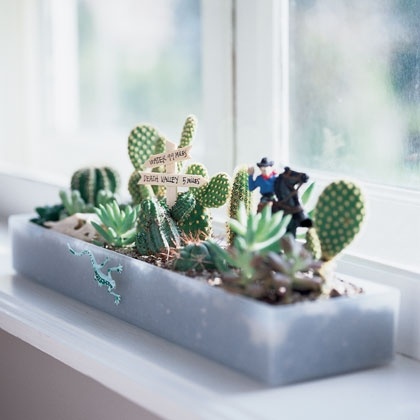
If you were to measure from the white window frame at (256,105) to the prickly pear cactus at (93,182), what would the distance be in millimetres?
154

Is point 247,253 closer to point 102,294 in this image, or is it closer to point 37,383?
point 102,294

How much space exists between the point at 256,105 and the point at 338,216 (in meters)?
0.45

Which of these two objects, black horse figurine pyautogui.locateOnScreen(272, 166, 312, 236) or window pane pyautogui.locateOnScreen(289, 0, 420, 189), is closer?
black horse figurine pyautogui.locateOnScreen(272, 166, 312, 236)

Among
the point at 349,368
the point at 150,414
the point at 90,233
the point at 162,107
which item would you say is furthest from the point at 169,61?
the point at 349,368

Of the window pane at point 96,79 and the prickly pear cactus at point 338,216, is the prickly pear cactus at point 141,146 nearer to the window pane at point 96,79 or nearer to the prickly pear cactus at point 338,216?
the prickly pear cactus at point 338,216

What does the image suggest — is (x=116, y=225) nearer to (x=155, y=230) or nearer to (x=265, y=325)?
(x=155, y=230)

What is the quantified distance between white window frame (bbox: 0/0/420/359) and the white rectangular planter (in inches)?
6.3

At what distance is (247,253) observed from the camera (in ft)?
2.99

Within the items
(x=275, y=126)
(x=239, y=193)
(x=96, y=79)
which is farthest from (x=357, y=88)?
(x=96, y=79)

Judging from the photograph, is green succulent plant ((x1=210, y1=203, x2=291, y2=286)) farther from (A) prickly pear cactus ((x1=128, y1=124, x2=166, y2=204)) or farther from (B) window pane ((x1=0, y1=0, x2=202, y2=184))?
(B) window pane ((x1=0, y1=0, x2=202, y2=184))

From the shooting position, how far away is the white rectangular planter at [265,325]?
2.94 ft

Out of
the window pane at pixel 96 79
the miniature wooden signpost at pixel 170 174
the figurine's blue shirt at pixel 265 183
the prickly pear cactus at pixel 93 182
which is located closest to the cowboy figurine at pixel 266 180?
the figurine's blue shirt at pixel 265 183

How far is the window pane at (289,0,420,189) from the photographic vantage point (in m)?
1.15

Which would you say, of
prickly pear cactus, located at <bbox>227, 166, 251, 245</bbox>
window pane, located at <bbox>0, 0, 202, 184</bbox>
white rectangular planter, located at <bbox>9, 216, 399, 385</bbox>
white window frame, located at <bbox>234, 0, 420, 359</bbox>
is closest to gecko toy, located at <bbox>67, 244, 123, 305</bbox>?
white rectangular planter, located at <bbox>9, 216, 399, 385</bbox>
